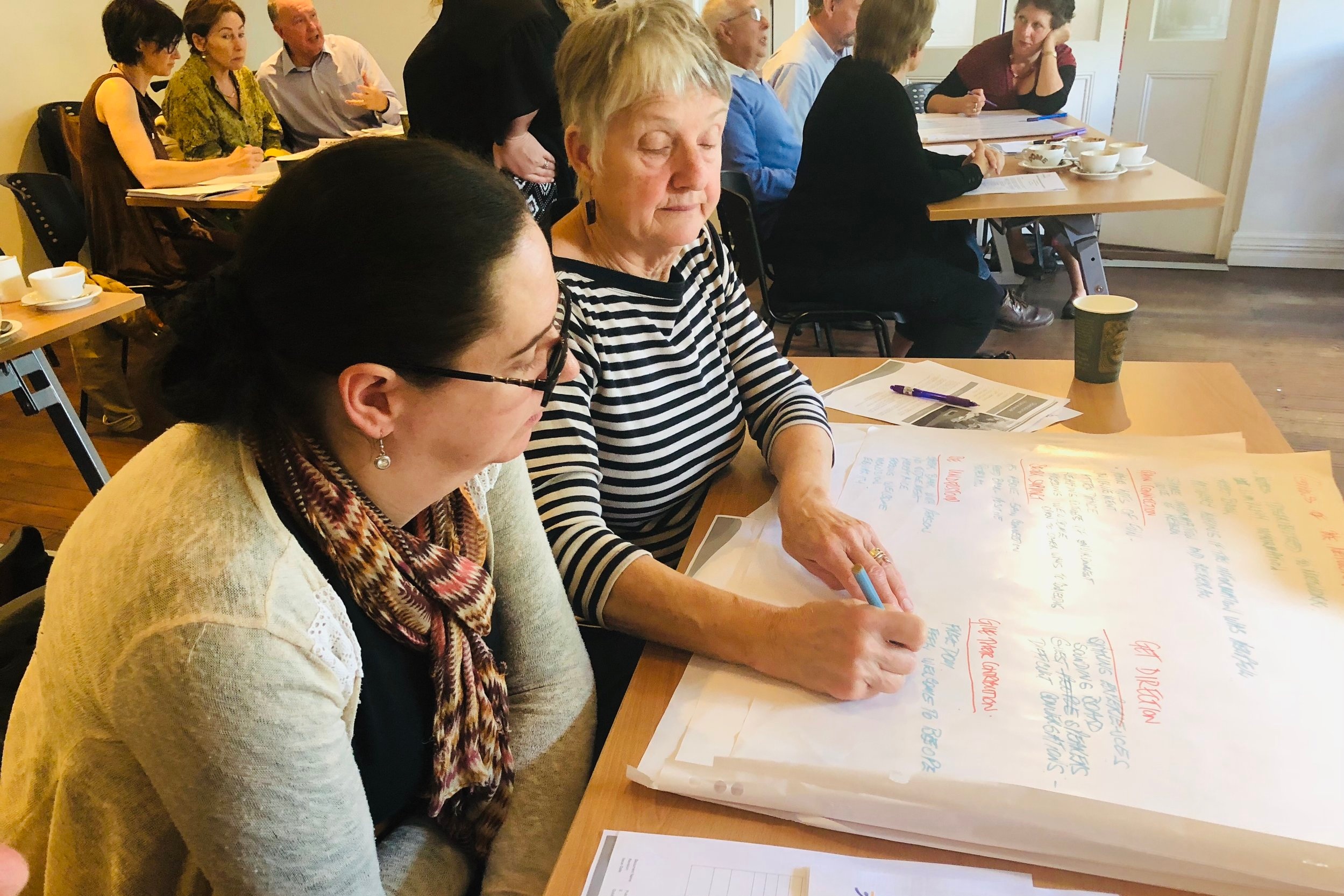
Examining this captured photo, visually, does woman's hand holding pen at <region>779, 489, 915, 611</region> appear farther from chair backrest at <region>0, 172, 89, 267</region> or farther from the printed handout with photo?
chair backrest at <region>0, 172, 89, 267</region>

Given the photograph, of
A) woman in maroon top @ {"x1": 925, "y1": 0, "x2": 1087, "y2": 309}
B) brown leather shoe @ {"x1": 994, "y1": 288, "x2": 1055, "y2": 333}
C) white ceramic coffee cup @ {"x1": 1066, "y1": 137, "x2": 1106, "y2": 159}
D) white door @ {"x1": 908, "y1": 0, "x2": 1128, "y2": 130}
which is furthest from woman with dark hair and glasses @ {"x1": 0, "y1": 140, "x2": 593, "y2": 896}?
white door @ {"x1": 908, "y1": 0, "x2": 1128, "y2": 130}

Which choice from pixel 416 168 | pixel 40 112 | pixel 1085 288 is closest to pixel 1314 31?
pixel 1085 288

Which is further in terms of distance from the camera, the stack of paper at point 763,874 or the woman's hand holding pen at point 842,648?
the woman's hand holding pen at point 842,648

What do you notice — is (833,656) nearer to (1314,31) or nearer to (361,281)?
(361,281)

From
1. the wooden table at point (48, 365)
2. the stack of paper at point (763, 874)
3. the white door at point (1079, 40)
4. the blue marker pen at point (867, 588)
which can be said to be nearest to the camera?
the stack of paper at point (763, 874)

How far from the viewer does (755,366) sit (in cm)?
129

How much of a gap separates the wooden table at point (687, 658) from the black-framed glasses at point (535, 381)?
0.89 feet

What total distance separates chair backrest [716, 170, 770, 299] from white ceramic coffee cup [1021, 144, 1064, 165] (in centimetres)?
86

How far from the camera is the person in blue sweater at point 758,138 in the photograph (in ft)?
9.61

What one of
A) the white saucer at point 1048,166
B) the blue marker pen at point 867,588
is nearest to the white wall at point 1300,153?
the white saucer at point 1048,166

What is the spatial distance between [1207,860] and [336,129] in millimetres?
5088

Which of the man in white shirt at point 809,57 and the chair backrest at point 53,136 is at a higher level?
the man in white shirt at point 809,57

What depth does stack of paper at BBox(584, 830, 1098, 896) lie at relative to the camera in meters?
0.61

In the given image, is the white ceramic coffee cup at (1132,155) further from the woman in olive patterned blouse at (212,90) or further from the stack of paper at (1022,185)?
the woman in olive patterned blouse at (212,90)
